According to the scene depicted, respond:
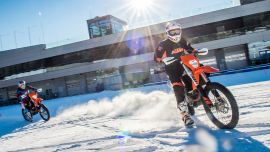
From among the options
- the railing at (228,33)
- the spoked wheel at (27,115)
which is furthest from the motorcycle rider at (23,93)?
the railing at (228,33)

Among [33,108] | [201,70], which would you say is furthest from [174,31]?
[33,108]

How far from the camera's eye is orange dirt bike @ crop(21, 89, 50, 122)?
1139 cm

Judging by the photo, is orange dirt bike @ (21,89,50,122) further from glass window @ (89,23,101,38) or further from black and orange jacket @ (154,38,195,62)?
glass window @ (89,23,101,38)

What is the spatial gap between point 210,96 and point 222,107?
13.0 inches

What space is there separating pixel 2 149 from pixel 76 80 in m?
38.5

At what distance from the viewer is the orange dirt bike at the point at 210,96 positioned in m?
4.31

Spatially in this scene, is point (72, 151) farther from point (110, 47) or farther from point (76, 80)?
point (76, 80)

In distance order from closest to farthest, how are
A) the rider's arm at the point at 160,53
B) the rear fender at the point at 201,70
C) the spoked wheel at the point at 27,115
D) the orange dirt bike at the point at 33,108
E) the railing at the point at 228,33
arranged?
1. the rear fender at the point at 201,70
2. the rider's arm at the point at 160,53
3. the orange dirt bike at the point at 33,108
4. the spoked wheel at the point at 27,115
5. the railing at the point at 228,33

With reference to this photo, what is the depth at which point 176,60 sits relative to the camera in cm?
536

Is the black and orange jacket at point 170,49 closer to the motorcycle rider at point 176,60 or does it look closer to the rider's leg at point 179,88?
the motorcycle rider at point 176,60

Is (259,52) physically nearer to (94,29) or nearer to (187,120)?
(94,29)

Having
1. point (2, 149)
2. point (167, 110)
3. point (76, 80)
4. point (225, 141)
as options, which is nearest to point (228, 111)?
point (225, 141)

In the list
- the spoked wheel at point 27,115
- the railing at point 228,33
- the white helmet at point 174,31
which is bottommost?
the spoked wheel at point 27,115

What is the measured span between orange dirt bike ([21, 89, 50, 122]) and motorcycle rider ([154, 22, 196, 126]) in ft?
23.4
